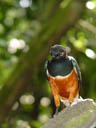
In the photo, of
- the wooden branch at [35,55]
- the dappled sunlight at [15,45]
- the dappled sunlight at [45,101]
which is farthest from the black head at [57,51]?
the dappled sunlight at [45,101]

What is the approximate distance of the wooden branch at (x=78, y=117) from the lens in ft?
12.1

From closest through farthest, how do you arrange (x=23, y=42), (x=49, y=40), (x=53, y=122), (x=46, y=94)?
(x=53, y=122), (x=49, y=40), (x=23, y=42), (x=46, y=94)

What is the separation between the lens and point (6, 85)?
23.1 feet

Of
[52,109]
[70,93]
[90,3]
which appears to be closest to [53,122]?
[70,93]

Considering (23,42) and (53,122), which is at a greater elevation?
(53,122)

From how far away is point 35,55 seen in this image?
6.95 m

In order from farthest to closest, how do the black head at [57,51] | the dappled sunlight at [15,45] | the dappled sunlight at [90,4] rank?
the dappled sunlight at [15,45] → the dappled sunlight at [90,4] → the black head at [57,51]

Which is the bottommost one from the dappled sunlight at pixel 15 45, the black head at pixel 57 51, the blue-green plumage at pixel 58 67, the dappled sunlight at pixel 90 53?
the dappled sunlight at pixel 15 45

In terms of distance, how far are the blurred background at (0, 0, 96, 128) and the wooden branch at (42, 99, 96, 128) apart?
290 centimetres

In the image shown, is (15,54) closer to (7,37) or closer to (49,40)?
(7,37)

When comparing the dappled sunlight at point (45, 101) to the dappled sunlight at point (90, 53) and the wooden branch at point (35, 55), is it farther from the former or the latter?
the wooden branch at point (35, 55)

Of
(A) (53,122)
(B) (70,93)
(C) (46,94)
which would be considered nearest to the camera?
(A) (53,122)

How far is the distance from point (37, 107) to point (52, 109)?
1.22 feet

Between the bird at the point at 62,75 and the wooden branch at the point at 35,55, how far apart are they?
194 centimetres
